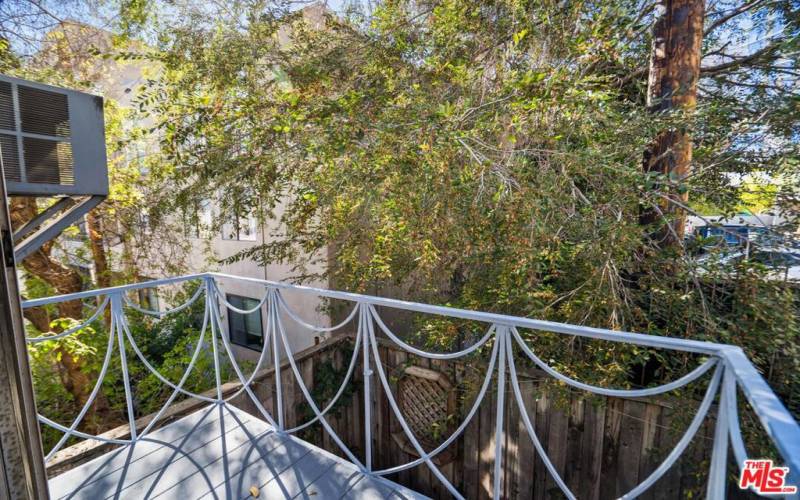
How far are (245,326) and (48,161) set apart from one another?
748cm

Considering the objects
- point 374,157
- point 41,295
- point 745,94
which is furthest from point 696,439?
point 41,295

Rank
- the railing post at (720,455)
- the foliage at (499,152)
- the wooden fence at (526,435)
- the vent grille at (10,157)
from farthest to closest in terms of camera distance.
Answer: the wooden fence at (526,435) < the foliage at (499,152) < the vent grille at (10,157) < the railing post at (720,455)

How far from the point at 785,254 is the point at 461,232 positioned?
201cm

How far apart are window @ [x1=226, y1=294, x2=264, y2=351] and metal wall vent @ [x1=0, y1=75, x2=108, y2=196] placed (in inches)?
265

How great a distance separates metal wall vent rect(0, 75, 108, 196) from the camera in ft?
4.39

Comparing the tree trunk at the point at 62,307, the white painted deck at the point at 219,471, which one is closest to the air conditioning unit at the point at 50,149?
the white painted deck at the point at 219,471

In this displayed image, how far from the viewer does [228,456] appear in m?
2.29

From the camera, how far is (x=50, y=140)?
4.68 feet

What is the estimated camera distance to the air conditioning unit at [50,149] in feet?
4.36

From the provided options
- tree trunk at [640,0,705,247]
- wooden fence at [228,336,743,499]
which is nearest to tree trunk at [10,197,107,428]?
wooden fence at [228,336,743,499]

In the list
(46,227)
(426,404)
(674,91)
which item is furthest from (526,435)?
(46,227)

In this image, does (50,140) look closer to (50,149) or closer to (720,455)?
(50,149)

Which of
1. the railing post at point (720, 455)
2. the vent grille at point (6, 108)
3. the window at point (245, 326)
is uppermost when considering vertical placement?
the vent grille at point (6, 108)

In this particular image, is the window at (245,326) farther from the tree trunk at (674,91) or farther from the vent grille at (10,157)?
the tree trunk at (674,91)
